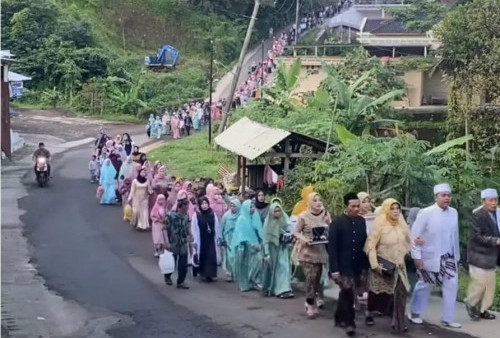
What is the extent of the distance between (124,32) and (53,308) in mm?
48928

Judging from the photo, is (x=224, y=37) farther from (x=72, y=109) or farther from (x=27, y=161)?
(x=27, y=161)

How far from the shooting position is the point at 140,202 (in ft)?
62.6

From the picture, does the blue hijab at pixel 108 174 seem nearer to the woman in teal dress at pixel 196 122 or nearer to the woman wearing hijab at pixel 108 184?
the woman wearing hijab at pixel 108 184

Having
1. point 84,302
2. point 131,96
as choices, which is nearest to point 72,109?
point 131,96

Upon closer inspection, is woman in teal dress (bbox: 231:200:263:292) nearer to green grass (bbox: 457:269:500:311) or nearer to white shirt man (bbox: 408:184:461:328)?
green grass (bbox: 457:269:500:311)

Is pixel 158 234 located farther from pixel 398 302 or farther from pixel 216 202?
pixel 398 302

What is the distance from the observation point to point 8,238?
18.0 metres

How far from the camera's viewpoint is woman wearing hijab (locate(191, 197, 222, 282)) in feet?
46.2

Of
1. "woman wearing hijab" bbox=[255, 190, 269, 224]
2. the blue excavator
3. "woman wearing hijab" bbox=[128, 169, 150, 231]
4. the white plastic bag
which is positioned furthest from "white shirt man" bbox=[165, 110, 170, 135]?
"woman wearing hijab" bbox=[255, 190, 269, 224]

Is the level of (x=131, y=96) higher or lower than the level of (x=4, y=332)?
higher

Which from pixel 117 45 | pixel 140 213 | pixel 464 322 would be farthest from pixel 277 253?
pixel 117 45

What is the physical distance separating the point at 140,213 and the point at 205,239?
16.8ft

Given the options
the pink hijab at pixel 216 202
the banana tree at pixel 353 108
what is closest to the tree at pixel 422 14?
the banana tree at pixel 353 108

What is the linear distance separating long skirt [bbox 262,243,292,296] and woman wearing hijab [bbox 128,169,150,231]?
6.42m
